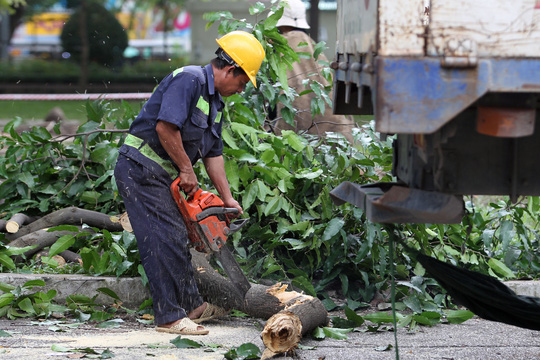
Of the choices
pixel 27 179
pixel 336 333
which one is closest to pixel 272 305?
pixel 336 333

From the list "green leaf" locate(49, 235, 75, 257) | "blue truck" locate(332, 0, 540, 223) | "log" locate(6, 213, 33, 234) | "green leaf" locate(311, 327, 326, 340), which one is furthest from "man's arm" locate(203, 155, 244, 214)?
"blue truck" locate(332, 0, 540, 223)

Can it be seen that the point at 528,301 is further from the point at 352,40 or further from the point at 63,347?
the point at 63,347

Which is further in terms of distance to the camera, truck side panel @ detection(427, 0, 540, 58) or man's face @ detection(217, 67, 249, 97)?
man's face @ detection(217, 67, 249, 97)

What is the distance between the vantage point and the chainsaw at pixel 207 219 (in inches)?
181

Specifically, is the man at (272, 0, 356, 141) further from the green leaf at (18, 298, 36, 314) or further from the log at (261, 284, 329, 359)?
the green leaf at (18, 298, 36, 314)

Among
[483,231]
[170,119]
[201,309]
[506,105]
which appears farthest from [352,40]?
[483,231]

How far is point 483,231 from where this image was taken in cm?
561

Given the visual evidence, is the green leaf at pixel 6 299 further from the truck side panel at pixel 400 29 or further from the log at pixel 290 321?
the truck side panel at pixel 400 29

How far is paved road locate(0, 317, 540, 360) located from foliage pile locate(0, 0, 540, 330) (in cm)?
41

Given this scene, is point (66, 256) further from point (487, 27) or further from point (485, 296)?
point (487, 27)

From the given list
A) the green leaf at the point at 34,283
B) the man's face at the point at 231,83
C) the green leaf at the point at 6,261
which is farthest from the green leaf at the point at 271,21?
the green leaf at the point at 6,261

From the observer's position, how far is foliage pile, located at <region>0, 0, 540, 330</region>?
5.30 meters

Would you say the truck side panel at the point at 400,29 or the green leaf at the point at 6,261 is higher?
the truck side panel at the point at 400,29

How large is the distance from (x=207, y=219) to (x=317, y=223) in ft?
4.11
